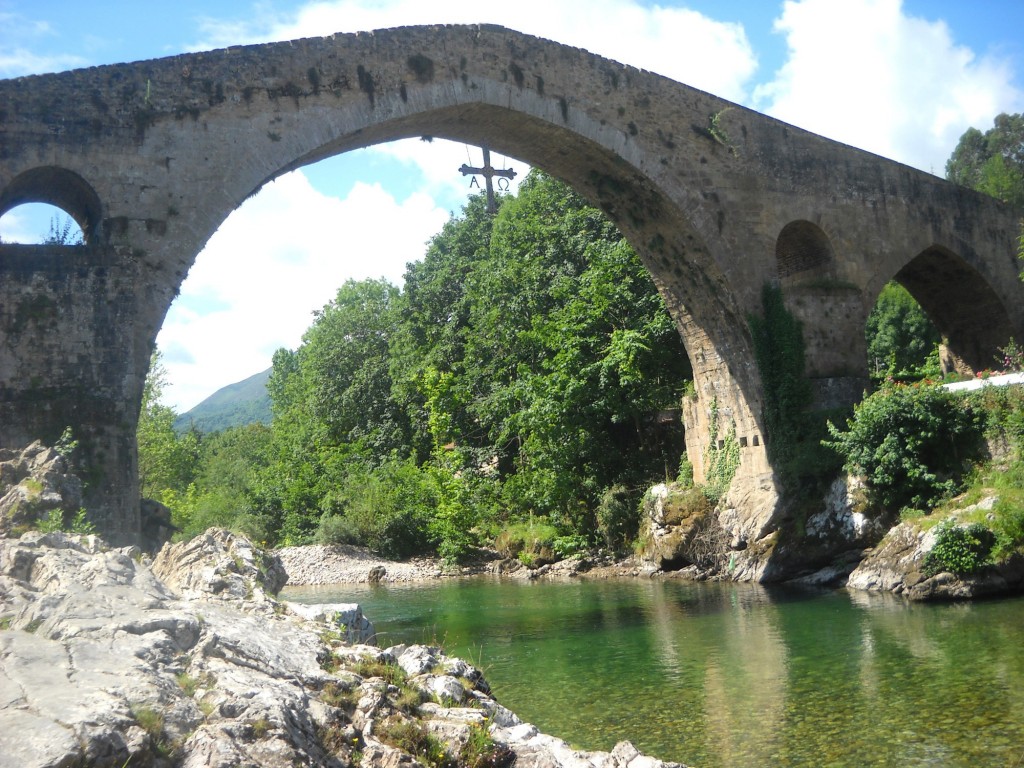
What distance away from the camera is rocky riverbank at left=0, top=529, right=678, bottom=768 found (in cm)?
376

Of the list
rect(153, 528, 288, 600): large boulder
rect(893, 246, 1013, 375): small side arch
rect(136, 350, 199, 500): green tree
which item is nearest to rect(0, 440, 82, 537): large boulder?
rect(153, 528, 288, 600): large boulder

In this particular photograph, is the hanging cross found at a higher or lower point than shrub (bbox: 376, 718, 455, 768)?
higher

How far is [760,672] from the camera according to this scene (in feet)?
27.7

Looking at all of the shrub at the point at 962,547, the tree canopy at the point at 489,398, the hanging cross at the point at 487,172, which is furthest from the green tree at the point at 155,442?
the shrub at the point at 962,547

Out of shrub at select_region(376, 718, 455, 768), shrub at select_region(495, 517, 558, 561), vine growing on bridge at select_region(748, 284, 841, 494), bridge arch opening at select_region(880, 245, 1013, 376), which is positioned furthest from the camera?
shrub at select_region(495, 517, 558, 561)

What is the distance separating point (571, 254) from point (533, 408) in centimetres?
401

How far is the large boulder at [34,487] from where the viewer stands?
753cm

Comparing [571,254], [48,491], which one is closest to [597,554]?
[571,254]

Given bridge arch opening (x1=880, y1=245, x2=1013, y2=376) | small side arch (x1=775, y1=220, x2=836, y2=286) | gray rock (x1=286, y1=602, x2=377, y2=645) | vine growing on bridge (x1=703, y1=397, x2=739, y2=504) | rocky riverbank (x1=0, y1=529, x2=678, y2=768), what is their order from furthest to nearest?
bridge arch opening (x1=880, y1=245, x2=1013, y2=376)
small side arch (x1=775, y1=220, x2=836, y2=286)
vine growing on bridge (x1=703, y1=397, x2=739, y2=504)
gray rock (x1=286, y1=602, x2=377, y2=645)
rocky riverbank (x1=0, y1=529, x2=678, y2=768)

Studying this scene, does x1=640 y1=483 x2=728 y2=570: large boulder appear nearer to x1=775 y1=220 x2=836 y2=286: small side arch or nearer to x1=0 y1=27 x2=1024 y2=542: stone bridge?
x1=0 y1=27 x2=1024 y2=542: stone bridge

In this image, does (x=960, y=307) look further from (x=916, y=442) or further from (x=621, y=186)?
(x=621, y=186)

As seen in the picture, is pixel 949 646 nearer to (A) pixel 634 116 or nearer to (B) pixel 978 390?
(B) pixel 978 390

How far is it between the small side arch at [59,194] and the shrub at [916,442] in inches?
377

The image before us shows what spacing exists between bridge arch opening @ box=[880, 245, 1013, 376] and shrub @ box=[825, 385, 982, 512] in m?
6.25
